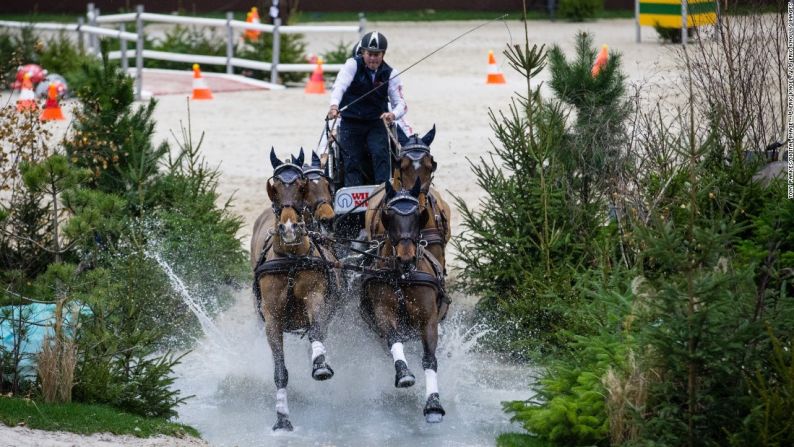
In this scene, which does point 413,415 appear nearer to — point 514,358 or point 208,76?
point 514,358

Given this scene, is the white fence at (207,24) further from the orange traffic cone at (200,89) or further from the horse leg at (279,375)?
the horse leg at (279,375)

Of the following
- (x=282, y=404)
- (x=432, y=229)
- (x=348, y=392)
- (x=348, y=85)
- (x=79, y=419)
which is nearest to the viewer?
(x=79, y=419)

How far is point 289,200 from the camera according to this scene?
921 cm

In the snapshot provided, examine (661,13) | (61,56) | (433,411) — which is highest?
(661,13)

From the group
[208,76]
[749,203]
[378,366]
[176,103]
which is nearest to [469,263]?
[378,366]

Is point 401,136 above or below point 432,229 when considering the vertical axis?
above

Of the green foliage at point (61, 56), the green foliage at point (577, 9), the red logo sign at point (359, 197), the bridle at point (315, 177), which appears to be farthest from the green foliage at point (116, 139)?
the green foliage at point (577, 9)

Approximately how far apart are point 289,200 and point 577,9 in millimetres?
30300

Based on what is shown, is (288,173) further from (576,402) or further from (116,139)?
(116,139)

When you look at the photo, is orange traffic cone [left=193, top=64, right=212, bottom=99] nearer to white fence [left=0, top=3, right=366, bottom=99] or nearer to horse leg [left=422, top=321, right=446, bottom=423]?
white fence [left=0, top=3, right=366, bottom=99]

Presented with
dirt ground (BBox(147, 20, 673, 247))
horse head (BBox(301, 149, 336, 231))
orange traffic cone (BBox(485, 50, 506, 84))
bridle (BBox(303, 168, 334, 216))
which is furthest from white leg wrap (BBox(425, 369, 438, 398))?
orange traffic cone (BBox(485, 50, 506, 84))

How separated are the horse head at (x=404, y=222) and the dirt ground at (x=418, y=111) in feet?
7.16

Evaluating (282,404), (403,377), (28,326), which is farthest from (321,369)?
(28,326)

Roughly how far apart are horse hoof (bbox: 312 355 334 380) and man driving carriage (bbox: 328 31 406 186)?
2.51 meters
